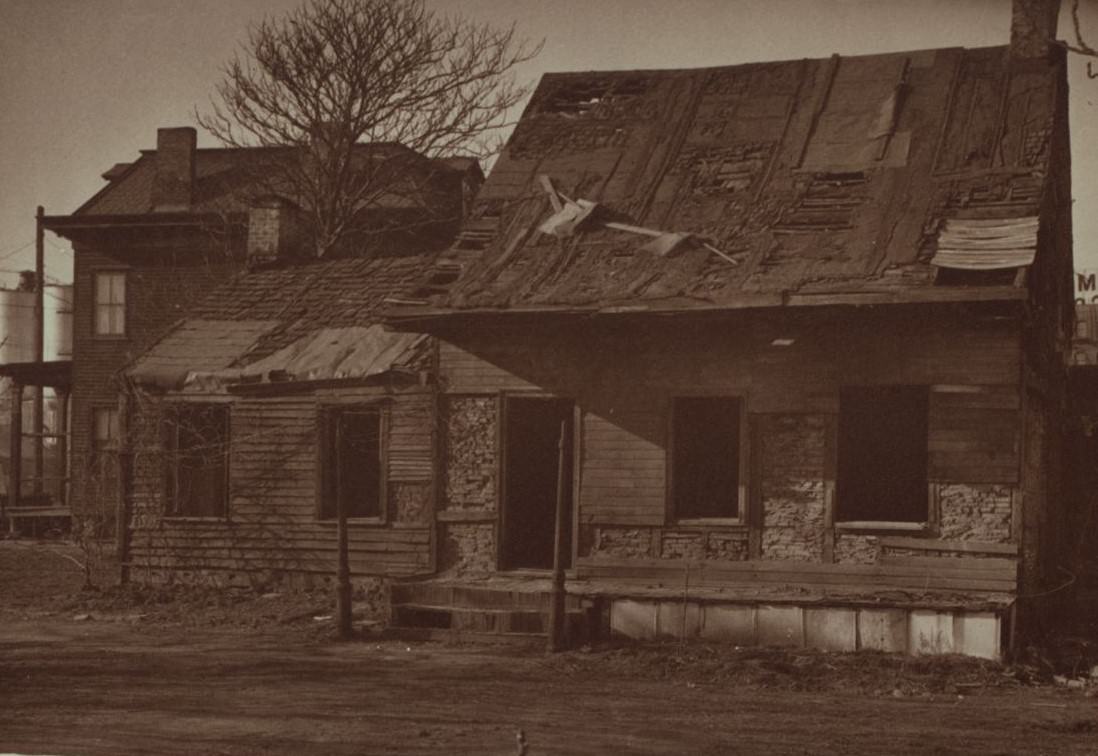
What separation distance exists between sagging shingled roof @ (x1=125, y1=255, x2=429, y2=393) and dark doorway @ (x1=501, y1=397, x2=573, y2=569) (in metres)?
1.61

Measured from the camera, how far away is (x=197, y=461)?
68.2 ft

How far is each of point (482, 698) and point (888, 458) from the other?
7.39m

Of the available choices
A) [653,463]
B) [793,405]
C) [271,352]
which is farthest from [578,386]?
[271,352]

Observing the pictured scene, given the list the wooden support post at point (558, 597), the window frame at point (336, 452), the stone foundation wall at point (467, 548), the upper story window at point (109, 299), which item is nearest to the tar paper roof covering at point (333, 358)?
the window frame at point (336, 452)

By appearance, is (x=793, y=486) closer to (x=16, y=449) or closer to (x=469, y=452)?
(x=469, y=452)

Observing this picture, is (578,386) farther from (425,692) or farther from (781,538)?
(425,692)

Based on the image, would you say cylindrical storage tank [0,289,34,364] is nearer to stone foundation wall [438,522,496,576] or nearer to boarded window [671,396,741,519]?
stone foundation wall [438,522,496,576]

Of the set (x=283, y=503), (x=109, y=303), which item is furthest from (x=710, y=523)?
(x=109, y=303)

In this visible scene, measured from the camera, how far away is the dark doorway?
18.3 m

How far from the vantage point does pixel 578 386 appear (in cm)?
1778

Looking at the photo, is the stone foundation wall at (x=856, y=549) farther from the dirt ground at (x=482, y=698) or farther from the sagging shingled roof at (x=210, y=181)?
the sagging shingled roof at (x=210, y=181)

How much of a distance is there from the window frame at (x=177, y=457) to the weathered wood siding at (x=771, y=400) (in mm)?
3585

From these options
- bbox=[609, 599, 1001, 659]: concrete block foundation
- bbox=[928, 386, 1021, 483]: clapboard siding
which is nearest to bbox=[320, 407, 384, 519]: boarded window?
Answer: bbox=[609, 599, 1001, 659]: concrete block foundation

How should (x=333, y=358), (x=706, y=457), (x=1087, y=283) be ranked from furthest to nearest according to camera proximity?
(x=1087, y=283) → (x=333, y=358) → (x=706, y=457)
